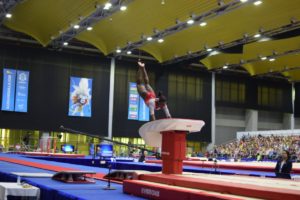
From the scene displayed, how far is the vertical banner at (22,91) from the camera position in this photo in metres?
29.9

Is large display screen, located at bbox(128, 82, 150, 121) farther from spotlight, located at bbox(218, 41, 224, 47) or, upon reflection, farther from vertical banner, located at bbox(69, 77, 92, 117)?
spotlight, located at bbox(218, 41, 224, 47)

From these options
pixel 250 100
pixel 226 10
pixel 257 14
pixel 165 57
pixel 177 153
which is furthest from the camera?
pixel 250 100

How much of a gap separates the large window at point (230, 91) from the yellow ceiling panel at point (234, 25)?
27.8 feet

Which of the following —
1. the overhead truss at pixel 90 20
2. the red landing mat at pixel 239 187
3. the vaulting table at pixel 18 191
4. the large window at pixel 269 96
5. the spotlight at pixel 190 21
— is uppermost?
the overhead truss at pixel 90 20

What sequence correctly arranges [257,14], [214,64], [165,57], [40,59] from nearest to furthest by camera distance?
[257,14] < [40,59] < [165,57] < [214,64]

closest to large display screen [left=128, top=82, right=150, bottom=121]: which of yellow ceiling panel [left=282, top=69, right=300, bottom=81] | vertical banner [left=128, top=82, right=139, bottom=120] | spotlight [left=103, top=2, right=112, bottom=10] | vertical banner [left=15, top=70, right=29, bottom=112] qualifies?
vertical banner [left=128, top=82, right=139, bottom=120]

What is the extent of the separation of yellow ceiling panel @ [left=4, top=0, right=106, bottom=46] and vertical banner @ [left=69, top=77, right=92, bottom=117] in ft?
14.3

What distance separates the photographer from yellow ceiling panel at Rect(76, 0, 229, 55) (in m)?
22.3

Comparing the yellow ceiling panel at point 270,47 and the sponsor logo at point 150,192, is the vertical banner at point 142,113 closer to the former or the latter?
the yellow ceiling panel at point 270,47

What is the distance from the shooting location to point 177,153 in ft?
18.7

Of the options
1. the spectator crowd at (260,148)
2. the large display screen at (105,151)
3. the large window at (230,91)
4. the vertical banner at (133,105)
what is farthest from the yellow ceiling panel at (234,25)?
the large display screen at (105,151)

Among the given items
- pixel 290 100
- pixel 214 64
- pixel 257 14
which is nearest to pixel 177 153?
pixel 257 14

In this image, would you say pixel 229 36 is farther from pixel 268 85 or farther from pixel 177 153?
pixel 177 153

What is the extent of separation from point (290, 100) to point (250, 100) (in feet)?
16.3
